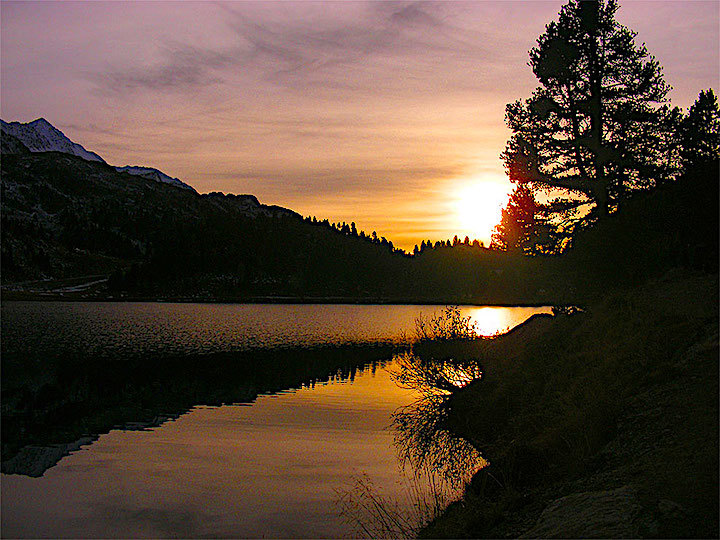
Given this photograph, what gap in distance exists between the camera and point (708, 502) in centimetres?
1112

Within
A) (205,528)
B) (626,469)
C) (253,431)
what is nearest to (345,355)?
(253,431)

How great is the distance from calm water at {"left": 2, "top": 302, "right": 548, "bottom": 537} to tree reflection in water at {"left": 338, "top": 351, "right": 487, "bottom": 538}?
481mm

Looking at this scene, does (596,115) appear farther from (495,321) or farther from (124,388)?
(495,321)

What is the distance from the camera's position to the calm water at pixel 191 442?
19562 mm

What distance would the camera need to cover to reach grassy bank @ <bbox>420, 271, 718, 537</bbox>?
12.1 m

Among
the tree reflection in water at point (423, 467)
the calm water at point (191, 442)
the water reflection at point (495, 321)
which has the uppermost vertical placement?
the water reflection at point (495, 321)

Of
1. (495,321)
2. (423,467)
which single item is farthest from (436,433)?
(495,321)

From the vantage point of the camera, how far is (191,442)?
96.9ft

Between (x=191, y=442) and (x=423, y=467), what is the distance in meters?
12.0

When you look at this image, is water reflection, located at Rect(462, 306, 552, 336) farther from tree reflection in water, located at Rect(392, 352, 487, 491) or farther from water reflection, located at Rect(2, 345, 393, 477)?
water reflection, located at Rect(2, 345, 393, 477)

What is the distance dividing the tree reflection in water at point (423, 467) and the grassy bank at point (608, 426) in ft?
3.10

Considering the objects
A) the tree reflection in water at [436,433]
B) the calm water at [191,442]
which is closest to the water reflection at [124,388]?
the calm water at [191,442]

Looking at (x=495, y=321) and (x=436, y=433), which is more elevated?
(x=495, y=321)

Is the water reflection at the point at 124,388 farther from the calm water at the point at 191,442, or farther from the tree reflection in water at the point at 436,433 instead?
the tree reflection in water at the point at 436,433
